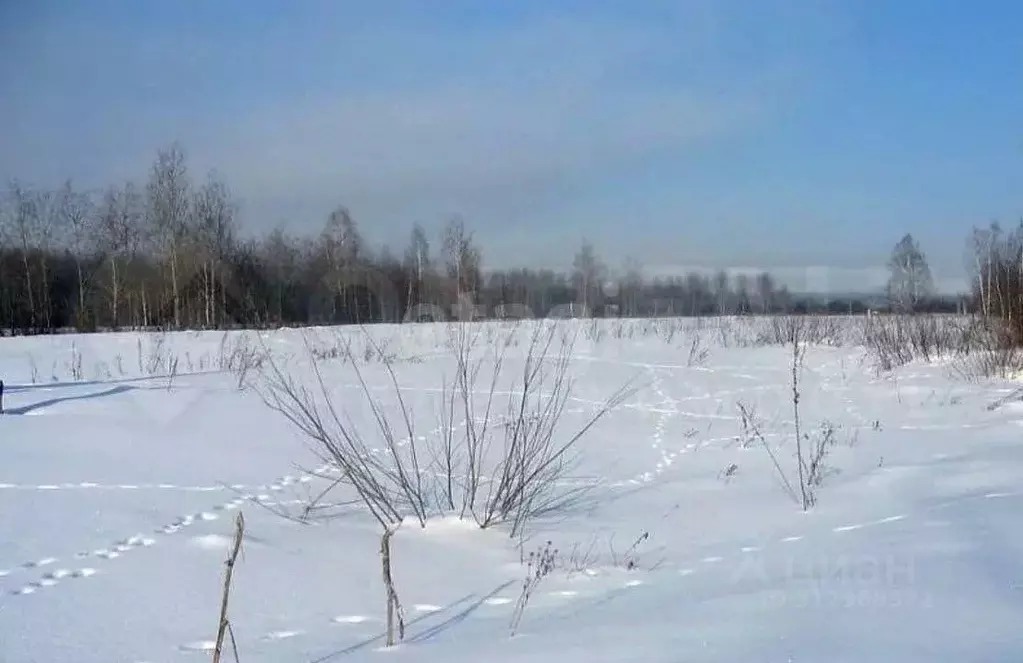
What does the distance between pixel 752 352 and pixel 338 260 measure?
23.4 m

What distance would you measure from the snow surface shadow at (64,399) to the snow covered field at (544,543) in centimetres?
6

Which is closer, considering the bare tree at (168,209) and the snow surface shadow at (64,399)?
the snow surface shadow at (64,399)

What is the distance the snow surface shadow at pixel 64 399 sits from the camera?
8023mm

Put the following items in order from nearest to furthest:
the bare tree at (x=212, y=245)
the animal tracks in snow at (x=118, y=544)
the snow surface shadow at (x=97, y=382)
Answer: the animal tracks in snow at (x=118, y=544) → the snow surface shadow at (x=97, y=382) → the bare tree at (x=212, y=245)

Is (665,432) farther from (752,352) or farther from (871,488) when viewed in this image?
(752,352)

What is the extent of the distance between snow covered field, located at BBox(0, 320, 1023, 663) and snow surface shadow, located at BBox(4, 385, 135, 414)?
6 centimetres

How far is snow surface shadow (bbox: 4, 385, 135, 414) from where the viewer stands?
26.3 feet

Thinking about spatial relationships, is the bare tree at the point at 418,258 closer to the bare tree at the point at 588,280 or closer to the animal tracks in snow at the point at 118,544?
the bare tree at the point at 588,280

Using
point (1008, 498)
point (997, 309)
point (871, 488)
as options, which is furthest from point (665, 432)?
point (997, 309)

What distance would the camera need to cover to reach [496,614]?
3.38 m

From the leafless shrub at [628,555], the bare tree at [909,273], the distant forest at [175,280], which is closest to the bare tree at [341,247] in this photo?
the distant forest at [175,280]

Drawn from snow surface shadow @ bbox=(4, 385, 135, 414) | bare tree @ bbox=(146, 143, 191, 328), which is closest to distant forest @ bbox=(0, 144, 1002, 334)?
bare tree @ bbox=(146, 143, 191, 328)

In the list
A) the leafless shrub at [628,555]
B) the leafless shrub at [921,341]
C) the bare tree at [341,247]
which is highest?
the bare tree at [341,247]

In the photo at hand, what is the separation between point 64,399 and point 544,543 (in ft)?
21.3
